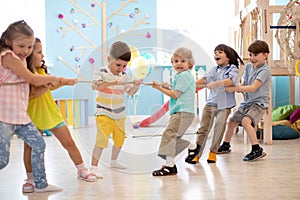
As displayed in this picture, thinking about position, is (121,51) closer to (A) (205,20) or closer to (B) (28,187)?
(B) (28,187)

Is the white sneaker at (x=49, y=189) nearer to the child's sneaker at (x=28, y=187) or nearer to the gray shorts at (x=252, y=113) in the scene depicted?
the child's sneaker at (x=28, y=187)

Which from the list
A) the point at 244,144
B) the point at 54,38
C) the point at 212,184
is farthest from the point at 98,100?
the point at 54,38

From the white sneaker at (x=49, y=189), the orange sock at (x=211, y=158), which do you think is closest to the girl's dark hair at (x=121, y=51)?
the white sneaker at (x=49, y=189)

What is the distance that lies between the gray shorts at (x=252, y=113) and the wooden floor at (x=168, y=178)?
0.20 meters

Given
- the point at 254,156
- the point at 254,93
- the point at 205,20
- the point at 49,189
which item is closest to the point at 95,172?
the point at 49,189

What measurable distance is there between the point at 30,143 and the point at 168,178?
0.59m

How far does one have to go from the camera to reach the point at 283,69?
320 centimetres

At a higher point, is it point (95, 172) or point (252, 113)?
point (252, 113)

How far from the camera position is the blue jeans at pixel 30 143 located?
148cm

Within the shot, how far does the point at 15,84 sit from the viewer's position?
1.52 m

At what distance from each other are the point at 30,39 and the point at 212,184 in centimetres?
85

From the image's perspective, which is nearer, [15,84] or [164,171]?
[15,84]

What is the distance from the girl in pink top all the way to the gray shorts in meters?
1.21

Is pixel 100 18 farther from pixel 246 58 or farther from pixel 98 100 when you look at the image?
pixel 98 100
